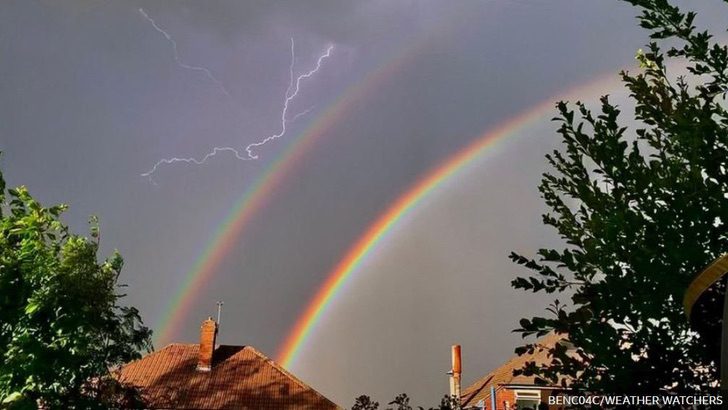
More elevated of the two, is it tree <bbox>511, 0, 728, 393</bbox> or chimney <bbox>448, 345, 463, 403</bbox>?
chimney <bbox>448, 345, 463, 403</bbox>

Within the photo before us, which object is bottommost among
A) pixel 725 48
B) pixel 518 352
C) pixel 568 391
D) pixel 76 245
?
pixel 568 391

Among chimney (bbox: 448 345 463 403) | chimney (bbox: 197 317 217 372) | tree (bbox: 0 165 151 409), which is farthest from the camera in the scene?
chimney (bbox: 448 345 463 403)

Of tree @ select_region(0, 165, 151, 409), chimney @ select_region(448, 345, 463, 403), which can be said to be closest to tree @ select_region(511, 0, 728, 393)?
tree @ select_region(0, 165, 151, 409)

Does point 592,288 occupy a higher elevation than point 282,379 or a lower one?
Answer: lower

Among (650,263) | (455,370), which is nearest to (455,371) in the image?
(455,370)

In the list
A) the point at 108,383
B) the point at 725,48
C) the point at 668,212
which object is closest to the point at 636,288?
the point at 668,212

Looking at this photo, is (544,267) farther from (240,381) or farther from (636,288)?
(240,381)

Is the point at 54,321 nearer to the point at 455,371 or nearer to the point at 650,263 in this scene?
the point at 650,263

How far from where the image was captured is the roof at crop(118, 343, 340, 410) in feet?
86.6

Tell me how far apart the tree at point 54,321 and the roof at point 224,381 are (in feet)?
46.9

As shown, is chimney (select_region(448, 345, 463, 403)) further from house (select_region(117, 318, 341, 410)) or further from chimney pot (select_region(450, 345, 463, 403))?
house (select_region(117, 318, 341, 410))

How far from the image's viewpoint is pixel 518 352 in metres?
4.13

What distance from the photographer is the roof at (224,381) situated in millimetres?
26406

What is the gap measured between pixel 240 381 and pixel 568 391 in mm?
26345
